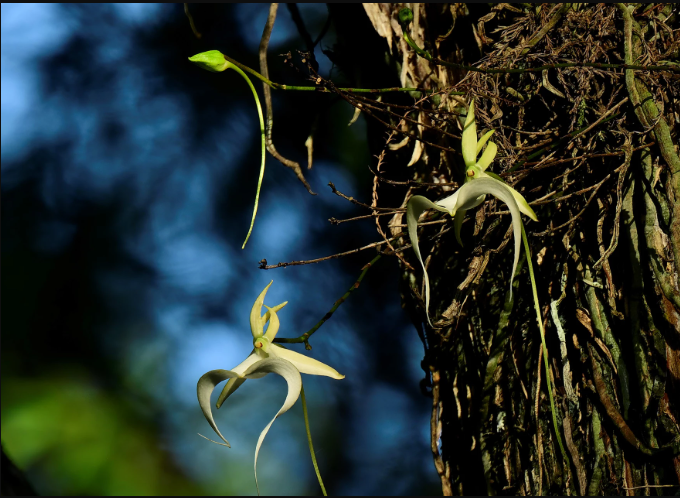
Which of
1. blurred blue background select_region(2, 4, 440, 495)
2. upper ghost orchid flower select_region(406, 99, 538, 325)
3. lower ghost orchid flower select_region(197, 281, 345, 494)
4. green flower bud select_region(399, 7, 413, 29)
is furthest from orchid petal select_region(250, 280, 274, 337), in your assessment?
blurred blue background select_region(2, 4, 440, 495)

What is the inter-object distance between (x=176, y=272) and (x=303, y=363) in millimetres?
854

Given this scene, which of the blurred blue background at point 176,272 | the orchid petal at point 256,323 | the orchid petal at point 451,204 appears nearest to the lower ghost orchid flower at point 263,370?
the orchid petal at point 256,323

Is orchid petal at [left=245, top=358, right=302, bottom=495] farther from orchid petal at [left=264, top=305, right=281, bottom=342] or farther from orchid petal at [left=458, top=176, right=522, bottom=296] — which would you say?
orchid petal at [left=458, top=176, right=522, bottom=296]

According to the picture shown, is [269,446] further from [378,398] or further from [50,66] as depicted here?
[50,66]

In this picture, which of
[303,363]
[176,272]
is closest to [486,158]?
[303,363]

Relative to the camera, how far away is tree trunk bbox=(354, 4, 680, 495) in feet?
1.37

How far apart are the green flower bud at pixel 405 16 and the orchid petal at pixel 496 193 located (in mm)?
449

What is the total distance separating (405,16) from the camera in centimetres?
63

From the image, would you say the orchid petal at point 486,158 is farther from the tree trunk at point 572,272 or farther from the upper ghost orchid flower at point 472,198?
the tree trunk at point 572,272

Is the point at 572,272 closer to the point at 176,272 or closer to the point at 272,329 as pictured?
the point at 272,329

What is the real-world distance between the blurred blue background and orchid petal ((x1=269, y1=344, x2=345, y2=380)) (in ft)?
2.35

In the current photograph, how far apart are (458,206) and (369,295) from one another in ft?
2.84

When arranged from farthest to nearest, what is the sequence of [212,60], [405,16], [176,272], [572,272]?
[176,272] → [405,16] → [572,272] → [212,60]

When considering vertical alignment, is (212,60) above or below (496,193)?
above
